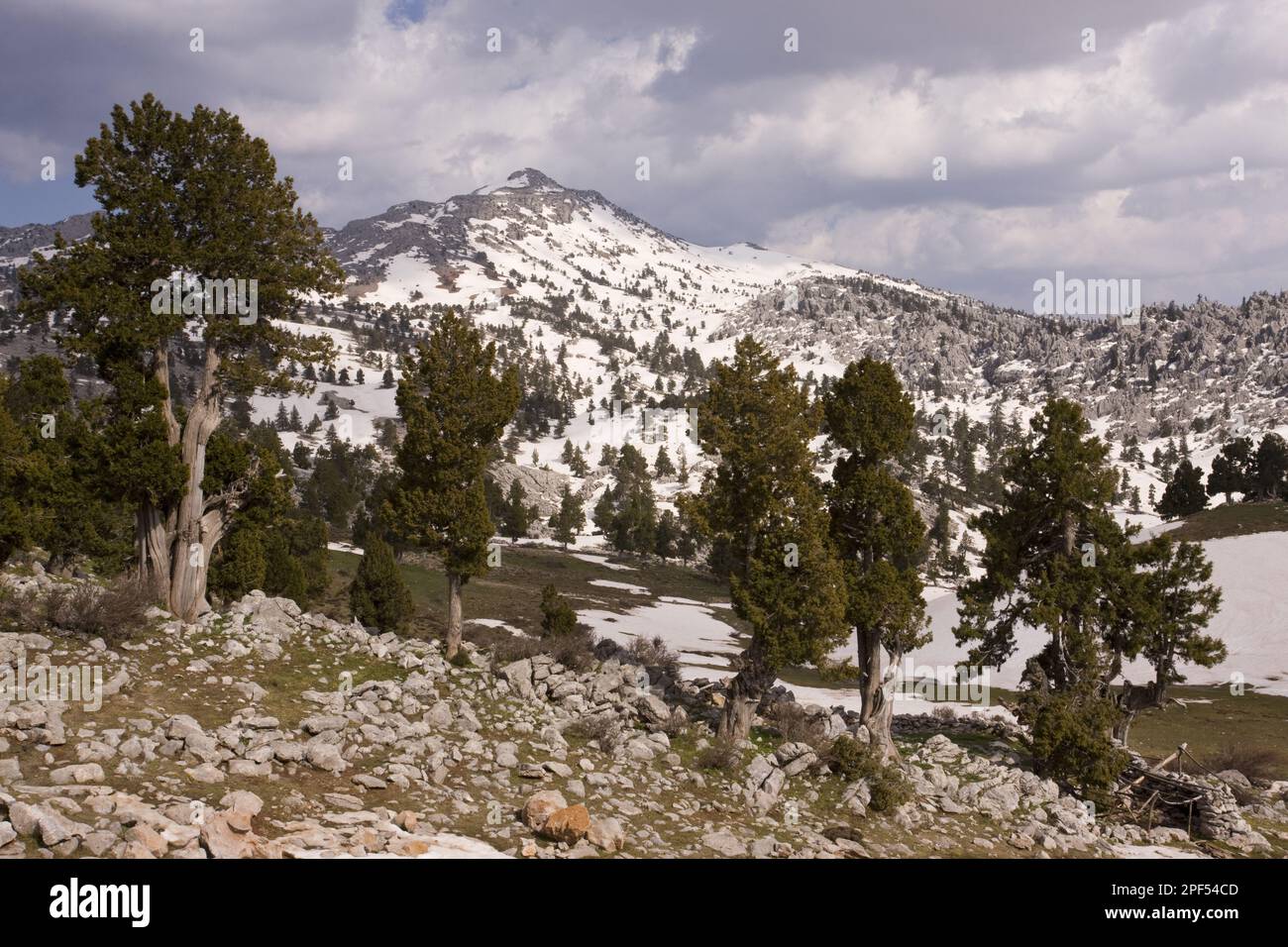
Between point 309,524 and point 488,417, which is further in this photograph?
point 309,524

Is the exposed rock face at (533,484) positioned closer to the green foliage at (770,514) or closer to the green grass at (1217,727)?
the green grass at (1217,727)

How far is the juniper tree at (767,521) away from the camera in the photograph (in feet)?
73.6

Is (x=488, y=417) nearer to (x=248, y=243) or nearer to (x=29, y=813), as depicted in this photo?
(x=248, y=243)

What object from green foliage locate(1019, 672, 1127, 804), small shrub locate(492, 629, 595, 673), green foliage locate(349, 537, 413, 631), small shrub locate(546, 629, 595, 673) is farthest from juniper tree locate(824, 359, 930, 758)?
green foliage locate(349, 537, 413, 631)

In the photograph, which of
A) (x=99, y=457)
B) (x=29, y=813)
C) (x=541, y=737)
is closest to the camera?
(x=29, y=813)

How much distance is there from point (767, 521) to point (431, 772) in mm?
11634

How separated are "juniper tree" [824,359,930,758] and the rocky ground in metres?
2.99

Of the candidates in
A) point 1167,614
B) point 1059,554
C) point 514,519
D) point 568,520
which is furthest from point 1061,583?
point 568,520

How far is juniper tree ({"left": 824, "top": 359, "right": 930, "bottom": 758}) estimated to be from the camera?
24.0 metres

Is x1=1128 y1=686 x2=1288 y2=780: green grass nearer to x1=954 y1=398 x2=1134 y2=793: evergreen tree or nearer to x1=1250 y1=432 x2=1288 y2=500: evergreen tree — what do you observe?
x1=954 y1=398 x2=1134 y2=793: evergreen tree

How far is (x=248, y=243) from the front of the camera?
79.9ft

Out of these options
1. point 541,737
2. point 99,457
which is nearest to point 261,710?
point 541,737

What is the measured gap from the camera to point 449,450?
28672 mm

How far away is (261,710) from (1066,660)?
23040mm
